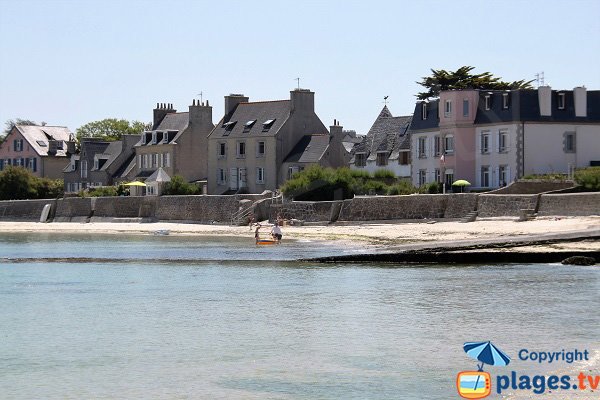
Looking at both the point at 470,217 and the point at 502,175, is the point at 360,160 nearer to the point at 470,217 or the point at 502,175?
the point at 502,175

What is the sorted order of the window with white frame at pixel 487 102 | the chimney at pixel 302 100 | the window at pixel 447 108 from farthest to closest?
1. the chimney at pixel 302 100
2. the window at pixel 447 108
3. the window with white frame at pixel 487 102

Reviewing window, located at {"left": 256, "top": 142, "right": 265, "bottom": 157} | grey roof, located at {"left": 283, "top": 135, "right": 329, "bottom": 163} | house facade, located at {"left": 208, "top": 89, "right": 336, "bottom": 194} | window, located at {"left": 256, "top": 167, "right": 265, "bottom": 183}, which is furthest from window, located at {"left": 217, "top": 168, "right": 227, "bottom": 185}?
grey roof, located at {"left": 283, "top": 135, "right": 329, "bottom": 163}

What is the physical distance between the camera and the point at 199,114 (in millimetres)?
90562

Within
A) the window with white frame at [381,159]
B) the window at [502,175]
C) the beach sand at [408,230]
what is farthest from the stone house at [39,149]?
the window at [502,175]

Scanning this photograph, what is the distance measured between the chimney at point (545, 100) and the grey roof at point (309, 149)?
19717 millimetres

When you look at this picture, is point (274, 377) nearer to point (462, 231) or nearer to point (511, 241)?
point (511, 241)

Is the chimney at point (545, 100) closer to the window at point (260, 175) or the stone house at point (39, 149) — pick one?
the window at point (260, 175)

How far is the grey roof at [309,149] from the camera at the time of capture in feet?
257

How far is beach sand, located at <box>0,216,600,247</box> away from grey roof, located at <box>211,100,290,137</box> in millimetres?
11239

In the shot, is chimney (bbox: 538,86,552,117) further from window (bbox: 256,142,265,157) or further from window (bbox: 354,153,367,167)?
window (bbox: 256,142,265,157)

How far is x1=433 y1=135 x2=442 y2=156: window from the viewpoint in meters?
67.2

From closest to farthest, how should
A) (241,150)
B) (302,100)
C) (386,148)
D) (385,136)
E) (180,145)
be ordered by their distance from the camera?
1. (386,148)
2. (385,136)
3. (302,100)
4. (241,150)
5. (180,145)

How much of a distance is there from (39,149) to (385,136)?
4538 cm

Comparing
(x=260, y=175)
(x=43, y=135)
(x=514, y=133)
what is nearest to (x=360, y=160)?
(x=260, y=175)
